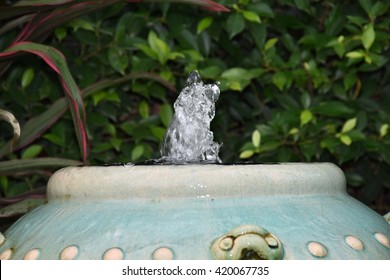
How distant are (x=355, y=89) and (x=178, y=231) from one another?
178 centimetres

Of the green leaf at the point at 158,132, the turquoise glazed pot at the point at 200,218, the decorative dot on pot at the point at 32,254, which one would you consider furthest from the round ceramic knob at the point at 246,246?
the green leaf at the point at 158,132

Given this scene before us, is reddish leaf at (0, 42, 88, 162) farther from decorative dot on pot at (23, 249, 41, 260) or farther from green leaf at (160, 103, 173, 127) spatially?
green leaf at (160, 103, 173, 127)

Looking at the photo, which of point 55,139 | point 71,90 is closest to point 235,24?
point 55,139

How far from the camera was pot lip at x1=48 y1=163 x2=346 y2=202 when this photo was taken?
1.37 metres

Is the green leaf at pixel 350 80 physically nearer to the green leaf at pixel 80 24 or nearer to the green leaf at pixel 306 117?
the green leaf at pixel 306 117

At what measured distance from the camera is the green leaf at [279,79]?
268 cm

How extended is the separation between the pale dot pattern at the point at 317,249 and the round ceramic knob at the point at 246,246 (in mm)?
54

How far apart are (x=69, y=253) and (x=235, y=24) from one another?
1397mm

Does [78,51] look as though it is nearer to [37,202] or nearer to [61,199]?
[37,202]

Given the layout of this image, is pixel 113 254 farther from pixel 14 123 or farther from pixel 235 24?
pixel 235 24

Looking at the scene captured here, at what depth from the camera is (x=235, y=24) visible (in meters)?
2.60

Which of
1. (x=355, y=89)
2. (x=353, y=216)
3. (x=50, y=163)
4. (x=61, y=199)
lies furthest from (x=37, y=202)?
(x=355, y=89)

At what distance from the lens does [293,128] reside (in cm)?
271

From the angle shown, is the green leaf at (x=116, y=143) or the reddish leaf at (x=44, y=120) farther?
the green leaf at (x=116, y=143)
